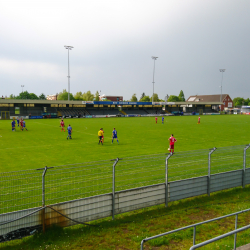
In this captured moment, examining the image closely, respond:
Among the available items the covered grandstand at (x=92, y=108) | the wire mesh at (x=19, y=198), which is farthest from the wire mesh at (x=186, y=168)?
the covered grandstand at (x=92, y=108)

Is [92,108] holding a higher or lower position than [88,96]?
lower

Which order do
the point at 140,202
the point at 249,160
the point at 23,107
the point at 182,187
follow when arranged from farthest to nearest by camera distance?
the point at 23,107
the point at 249,160
the point at 182,187
the point at 140,202

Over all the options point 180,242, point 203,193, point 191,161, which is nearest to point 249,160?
point 191,161

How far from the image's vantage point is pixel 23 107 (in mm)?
73125

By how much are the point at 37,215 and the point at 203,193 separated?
20.1ft

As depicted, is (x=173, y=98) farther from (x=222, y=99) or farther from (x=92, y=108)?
(x=92, y=108)

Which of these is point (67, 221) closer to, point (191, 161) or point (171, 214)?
point (171, 214)

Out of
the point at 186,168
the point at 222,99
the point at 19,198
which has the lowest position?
the point at 186,168

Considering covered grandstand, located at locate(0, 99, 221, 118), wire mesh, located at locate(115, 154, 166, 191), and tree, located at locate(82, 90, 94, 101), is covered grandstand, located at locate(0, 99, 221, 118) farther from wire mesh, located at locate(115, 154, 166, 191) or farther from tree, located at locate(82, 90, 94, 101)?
wire mesh, located at locate(115, 154, 166, 191)

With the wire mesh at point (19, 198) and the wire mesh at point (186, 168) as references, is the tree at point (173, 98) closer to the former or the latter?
the wire mesh at point (186, 168)

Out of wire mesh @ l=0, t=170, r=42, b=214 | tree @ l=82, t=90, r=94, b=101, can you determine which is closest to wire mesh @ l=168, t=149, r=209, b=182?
wire mesh @ l=0, t=170, r=42, b=214

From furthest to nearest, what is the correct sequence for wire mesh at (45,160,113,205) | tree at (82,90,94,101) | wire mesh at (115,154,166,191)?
1. tree at (82,90,94,101)
2. wire mesh at (115,154,166,191)
3. wire mesh at (45,160,113,205)

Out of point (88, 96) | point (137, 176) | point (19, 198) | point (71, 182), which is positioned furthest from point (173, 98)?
point (19, 198)

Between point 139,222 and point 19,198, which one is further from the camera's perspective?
point 19,198
